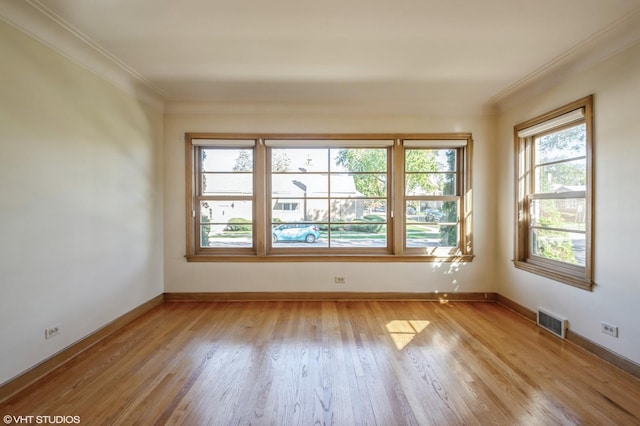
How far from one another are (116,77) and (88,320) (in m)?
2.37

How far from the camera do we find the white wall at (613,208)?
2.16 m

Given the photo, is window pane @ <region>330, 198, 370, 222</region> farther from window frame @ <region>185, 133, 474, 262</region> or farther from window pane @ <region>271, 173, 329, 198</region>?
window frame @ <region>185, 133, 474, 262</region>

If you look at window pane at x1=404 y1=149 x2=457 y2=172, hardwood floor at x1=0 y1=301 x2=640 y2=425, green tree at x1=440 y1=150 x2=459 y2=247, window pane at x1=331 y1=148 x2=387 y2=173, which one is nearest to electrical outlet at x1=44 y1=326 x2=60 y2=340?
hardwood floor at x1=0 y1=301 x2=640 y2=425

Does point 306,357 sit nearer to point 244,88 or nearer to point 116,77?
point 244,88

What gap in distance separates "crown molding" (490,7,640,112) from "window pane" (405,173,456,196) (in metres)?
1.18

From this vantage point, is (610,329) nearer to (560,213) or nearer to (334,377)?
(560,213)

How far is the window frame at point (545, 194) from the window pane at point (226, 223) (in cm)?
342

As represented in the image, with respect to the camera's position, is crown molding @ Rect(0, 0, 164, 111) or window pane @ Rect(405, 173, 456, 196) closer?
crown molding @ Rect(0, 0, 164, 111)

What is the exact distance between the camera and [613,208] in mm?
2312

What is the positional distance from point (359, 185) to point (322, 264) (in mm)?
1204

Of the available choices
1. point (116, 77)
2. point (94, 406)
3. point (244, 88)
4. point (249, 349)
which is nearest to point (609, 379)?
point (249, 349)

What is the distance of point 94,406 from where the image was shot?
5.90 feet

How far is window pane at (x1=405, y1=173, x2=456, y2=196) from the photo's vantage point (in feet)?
12.7

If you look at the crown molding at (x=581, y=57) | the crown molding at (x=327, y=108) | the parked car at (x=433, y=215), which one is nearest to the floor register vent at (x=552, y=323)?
the parked car at (x=433, y=215)
